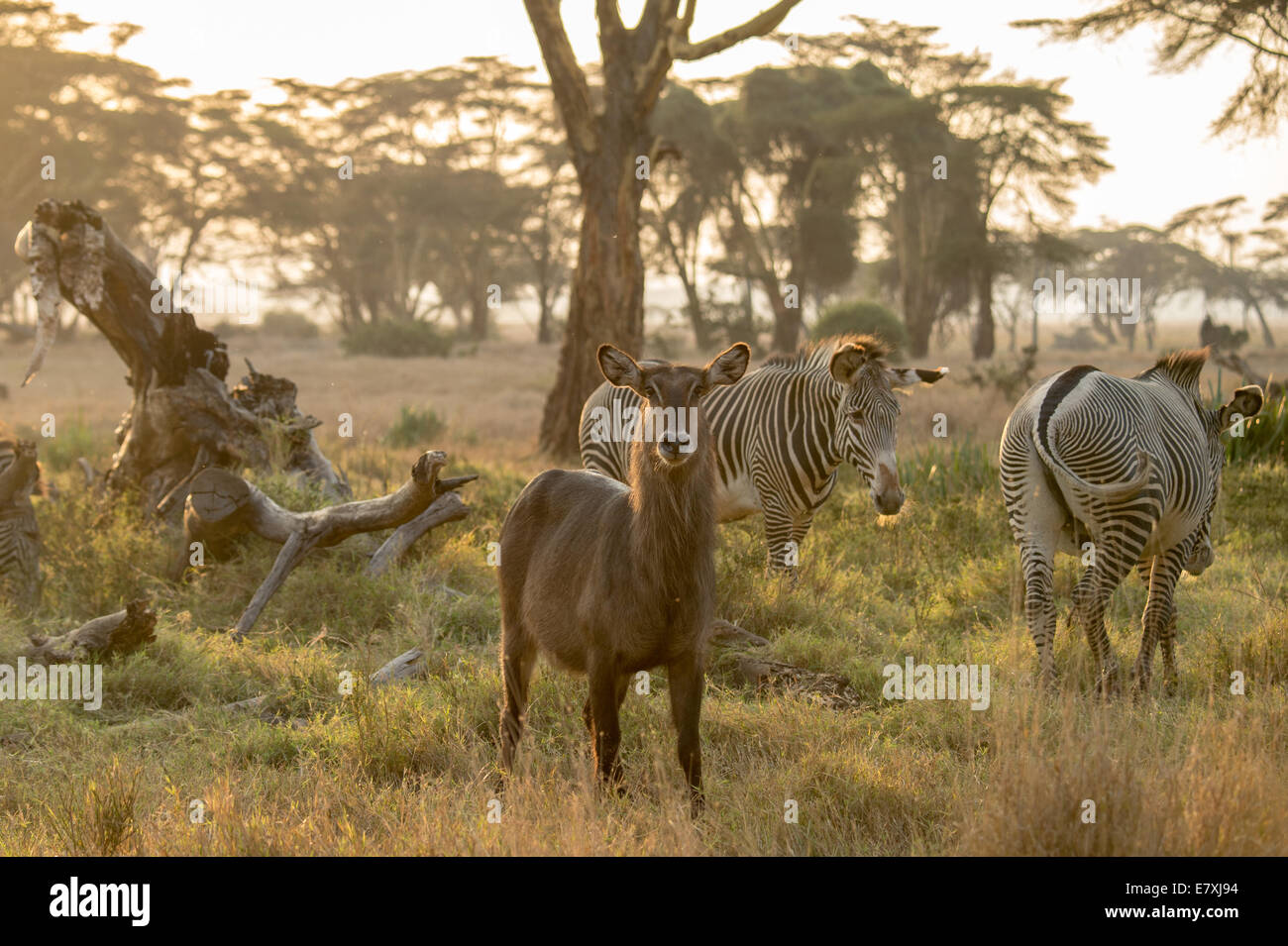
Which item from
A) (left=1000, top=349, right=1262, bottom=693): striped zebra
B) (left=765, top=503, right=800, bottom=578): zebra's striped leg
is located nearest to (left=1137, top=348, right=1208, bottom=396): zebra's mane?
(left=1000, top=349, right=1262, bottom=693): striped zebra

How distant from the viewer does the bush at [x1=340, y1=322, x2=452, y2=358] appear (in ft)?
112

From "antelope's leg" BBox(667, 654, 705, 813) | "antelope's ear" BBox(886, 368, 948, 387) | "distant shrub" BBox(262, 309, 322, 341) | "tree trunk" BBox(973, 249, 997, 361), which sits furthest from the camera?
"distant shrub" BBox(262, 309, 322, 341)

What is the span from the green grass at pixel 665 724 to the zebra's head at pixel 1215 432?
366 millimetres

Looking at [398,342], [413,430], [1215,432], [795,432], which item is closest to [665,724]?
[795,432]

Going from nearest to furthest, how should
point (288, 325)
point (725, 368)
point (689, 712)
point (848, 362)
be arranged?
point (689, 712) → point (725, 368) → point (848, 362) → point (288, 325)

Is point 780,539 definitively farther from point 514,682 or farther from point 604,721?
point 604,721

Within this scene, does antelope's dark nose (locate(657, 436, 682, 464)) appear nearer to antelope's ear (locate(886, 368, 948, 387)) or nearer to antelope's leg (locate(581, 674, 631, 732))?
antelope's leg (locate(581, 674, 631, 732))

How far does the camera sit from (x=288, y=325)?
181ft

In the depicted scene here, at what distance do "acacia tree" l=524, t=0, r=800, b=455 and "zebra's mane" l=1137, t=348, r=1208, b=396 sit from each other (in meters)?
7.11

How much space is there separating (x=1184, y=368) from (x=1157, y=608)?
1488 mm

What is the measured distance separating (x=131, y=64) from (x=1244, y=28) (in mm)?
30073

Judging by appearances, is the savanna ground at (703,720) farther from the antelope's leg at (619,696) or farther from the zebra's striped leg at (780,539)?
the antelope's leg at (619,696)

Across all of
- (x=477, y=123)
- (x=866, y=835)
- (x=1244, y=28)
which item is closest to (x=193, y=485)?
(x=866, y=835)

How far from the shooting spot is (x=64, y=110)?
33344 millimetres
